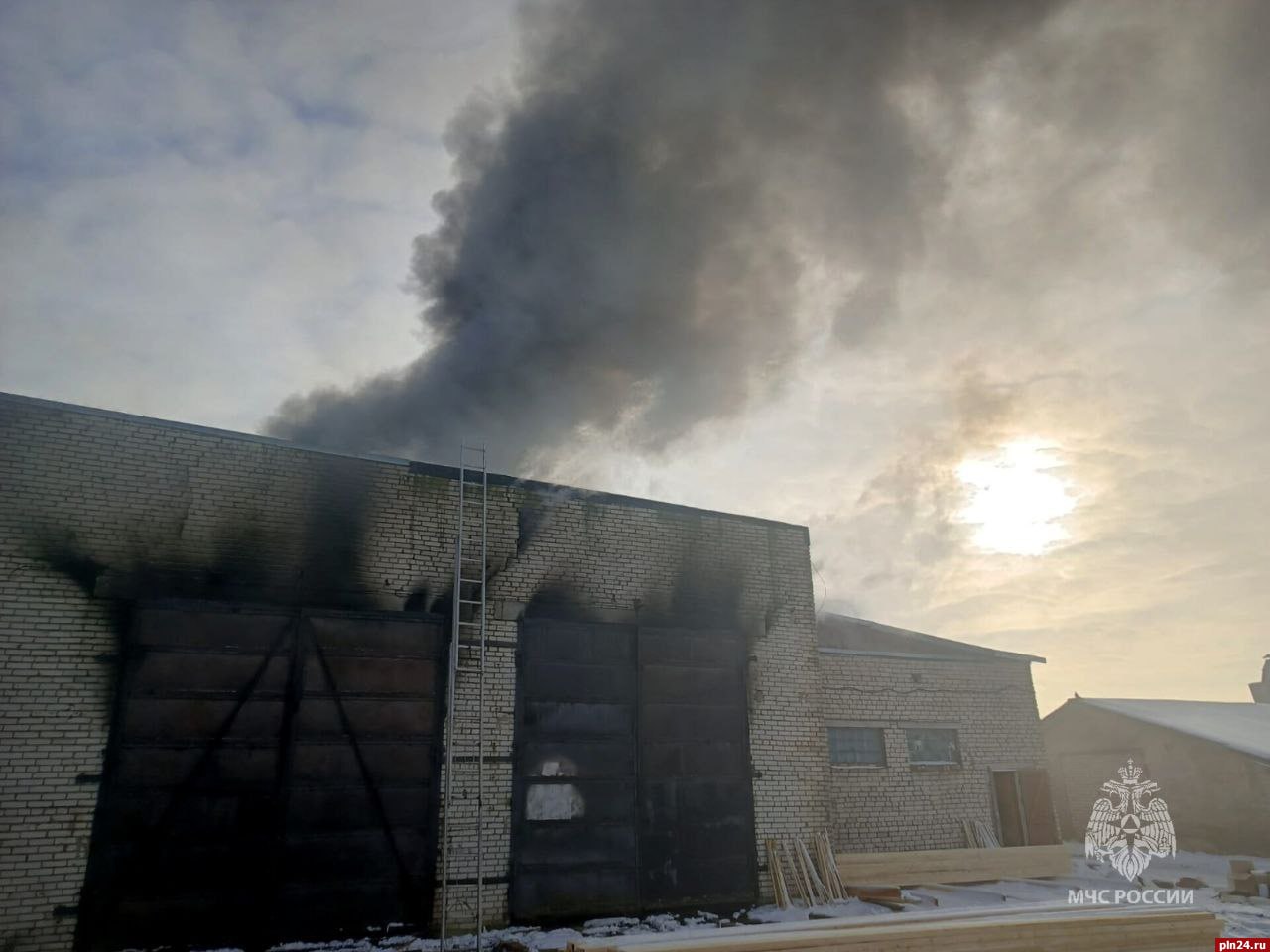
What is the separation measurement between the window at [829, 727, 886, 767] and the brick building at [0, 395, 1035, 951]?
6.04 feet

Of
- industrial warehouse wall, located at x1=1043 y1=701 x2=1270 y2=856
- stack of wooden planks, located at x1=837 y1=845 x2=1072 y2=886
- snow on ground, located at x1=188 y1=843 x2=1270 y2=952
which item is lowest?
snow on ground, located at x1=188 y1=843 x2=1270 y2=952

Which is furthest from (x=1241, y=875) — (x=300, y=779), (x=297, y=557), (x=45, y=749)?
(x=45, y=749)

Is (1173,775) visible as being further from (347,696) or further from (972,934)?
(347,696)

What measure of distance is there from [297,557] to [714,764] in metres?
6.26

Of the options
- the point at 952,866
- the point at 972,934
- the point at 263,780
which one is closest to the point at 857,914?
the point at 952,866

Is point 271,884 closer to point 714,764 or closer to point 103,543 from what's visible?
point 103,543

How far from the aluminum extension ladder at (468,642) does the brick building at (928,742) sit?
19.7ft

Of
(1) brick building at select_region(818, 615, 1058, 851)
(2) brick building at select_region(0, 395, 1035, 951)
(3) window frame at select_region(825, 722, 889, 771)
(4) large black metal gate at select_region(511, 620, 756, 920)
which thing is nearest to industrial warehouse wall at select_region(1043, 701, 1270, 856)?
(1) brick building at select_region(818, 615, 1058, 851)

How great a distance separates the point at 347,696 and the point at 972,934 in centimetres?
699

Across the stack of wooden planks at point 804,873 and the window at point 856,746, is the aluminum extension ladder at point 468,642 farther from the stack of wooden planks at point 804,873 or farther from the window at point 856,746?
the window at point 856,746

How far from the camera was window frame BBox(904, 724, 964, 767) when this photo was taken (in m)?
14.0

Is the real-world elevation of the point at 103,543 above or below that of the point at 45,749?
above

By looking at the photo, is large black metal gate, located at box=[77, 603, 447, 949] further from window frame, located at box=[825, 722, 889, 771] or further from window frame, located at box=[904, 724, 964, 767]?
window frame, located at box=[904, 724, 964, 767]

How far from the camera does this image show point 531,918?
30.8 feet
